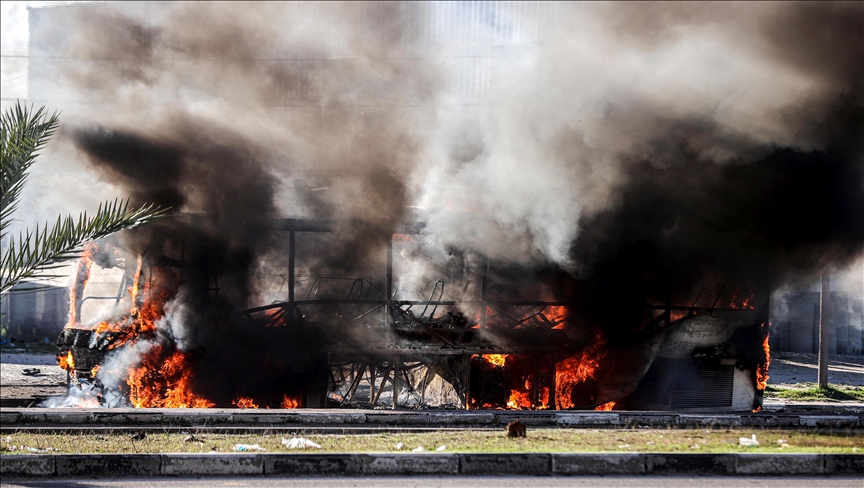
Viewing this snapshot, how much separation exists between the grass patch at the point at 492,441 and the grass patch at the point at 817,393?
729 cm

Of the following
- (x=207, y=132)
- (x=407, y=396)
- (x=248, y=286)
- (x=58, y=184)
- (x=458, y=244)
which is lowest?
(x=407, y=396)

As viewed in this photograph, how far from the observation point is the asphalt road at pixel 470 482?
698cm

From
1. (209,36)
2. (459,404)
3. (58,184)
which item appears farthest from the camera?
(209,36)

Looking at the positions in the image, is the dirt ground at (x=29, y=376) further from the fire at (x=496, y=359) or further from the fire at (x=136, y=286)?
the fire at (x=496, y=359)

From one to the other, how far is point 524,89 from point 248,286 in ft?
29.4

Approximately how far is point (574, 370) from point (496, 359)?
1.63 meters

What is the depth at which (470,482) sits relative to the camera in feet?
23.5

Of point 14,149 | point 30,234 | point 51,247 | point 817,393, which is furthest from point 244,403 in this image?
point 817,393

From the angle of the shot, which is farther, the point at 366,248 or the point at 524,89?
the point at 524,89

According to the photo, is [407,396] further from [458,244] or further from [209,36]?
[209,36]

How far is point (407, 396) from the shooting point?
17016 millimetres

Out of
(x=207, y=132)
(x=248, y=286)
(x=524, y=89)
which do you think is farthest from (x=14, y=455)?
(x=524, y=89)

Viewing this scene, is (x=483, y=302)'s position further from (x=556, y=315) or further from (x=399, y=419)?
(x=399, y=419)

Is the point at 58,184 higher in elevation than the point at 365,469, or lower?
higher
